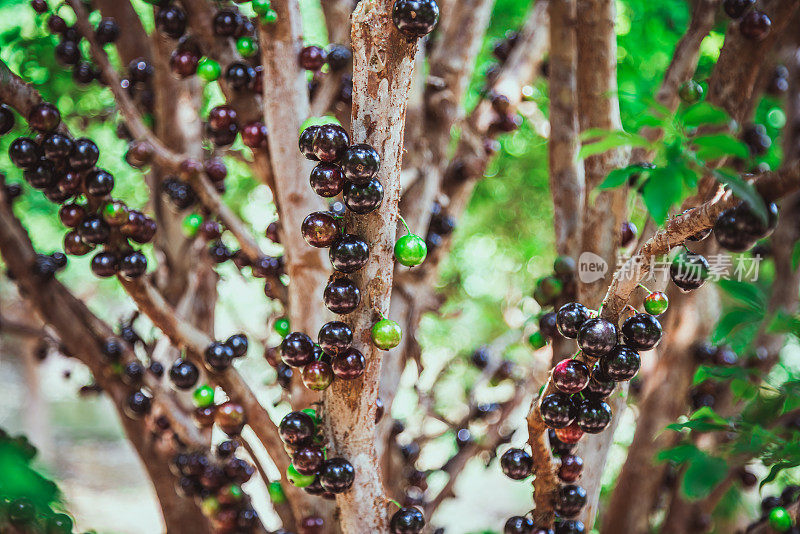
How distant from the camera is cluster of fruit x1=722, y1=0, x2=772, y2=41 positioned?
5.42 ft

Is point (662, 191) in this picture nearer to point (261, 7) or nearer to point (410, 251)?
point (410, 251)

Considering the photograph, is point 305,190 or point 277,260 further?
point 277,260

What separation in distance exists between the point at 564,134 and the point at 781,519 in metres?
1.28

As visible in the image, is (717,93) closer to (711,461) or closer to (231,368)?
(711,461)

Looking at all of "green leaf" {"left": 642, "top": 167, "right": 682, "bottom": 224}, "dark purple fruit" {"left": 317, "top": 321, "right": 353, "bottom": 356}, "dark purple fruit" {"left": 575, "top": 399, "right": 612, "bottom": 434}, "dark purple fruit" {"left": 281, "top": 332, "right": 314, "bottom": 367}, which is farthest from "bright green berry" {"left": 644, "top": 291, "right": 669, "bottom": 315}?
"dark purple fruit" {"left": 281, "top": 332, "right": 314, "bottom": 367}

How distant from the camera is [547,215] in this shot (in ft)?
15.9

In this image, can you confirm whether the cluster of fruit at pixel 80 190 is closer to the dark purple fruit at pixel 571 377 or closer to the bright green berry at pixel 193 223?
the bright green berry at pixel 193 223

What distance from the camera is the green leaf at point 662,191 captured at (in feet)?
3.12

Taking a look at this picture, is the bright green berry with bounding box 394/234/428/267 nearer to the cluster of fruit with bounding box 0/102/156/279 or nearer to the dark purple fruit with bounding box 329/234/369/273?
the dark purple fruit with bounding box 329/234/369/273

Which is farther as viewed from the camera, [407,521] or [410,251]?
[407,521]

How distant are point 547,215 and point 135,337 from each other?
3.42m

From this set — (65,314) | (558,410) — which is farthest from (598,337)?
(65,314)

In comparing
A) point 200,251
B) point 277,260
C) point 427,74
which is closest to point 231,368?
point 277,260

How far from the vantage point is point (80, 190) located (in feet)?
5.45
